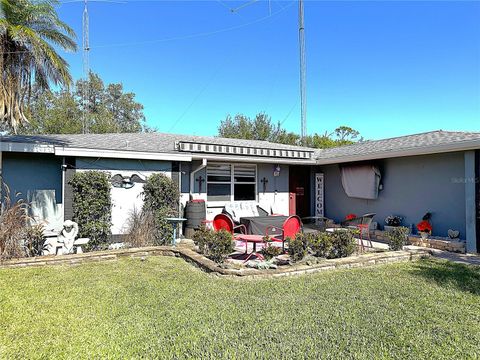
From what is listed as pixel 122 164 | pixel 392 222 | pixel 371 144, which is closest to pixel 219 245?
pixel 122 164

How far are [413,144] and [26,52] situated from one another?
12.0m

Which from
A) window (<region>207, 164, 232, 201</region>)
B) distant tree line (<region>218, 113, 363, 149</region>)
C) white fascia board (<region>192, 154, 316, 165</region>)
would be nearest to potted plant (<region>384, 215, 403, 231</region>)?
white fascia board (<region>192, 154, 316, 165</region>)

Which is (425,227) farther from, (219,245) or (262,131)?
(262,131)

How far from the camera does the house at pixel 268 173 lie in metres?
9.19

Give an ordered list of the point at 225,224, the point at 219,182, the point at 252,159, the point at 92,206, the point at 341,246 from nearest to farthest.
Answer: the point at 341,246, the point at 92,206, the point at 225,224, the point at 252,159, the point at 219,182

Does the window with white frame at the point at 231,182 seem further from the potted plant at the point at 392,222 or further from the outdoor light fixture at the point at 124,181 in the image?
the potted plant at the point at 392,222

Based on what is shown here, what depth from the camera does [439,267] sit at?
7148mm

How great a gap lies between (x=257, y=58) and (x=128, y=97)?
2422 centimetres

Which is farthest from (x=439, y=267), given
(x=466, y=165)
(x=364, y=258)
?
(x=466, y=165)

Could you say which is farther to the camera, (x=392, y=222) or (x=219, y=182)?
(x=219, y=182)

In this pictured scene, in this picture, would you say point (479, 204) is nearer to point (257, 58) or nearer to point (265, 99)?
point (257, 58)

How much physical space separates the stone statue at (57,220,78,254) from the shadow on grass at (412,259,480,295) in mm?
8455

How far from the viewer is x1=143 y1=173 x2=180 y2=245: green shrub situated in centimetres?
984

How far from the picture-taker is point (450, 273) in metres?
6.60
